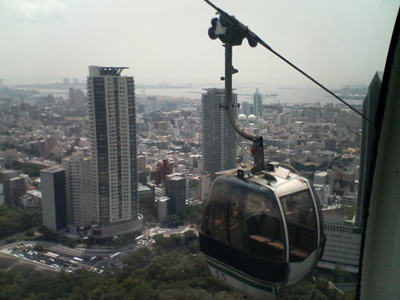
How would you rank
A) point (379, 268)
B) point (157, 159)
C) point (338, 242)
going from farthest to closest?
point (157, 159) → point (338, 242) → point (379, 268)

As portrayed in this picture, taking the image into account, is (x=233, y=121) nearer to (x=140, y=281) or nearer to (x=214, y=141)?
(x=140, y=281)

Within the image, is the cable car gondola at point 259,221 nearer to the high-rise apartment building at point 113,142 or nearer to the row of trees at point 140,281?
the row of trees at point 140,281

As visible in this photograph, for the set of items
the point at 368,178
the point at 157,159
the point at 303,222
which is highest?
the point at 368,178

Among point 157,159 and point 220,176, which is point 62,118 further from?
point 220,176

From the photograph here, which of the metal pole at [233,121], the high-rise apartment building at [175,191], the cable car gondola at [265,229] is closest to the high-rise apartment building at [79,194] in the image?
the high-rise apartment building at [175,191]

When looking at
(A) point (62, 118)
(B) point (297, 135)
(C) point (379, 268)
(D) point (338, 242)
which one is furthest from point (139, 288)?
(A) point (62, 118)

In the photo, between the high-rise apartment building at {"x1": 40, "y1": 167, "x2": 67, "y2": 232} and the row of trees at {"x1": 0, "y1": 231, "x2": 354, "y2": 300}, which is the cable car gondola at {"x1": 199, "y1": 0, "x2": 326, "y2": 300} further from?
the high-rise apartment building at {"x1": 40, "y1": 167, "x2": 67, "y2": 232}

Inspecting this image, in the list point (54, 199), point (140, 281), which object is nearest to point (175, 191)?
point (54, 199)

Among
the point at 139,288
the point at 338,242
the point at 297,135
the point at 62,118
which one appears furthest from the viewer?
the point at 62,118
